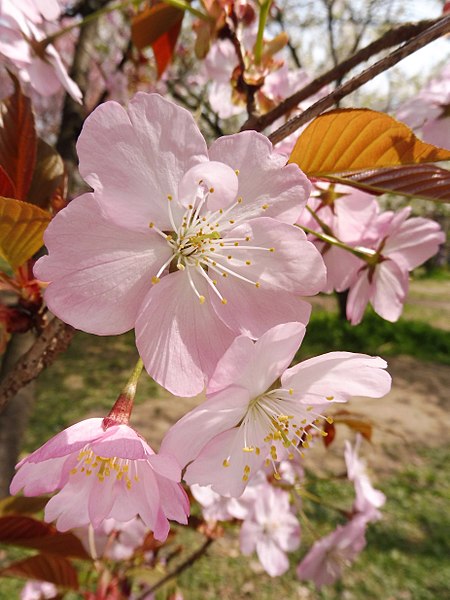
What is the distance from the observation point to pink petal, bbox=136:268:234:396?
0.43 meters

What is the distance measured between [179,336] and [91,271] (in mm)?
94

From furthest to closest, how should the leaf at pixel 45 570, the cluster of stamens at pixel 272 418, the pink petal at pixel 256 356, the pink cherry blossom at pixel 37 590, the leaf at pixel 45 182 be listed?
the pink cherry blossom at pixel 37 590 < the leaf at pixel 45 570 < the leaf at pixel 45 182 < the cluster of stamens at pixel 272 418 < the pink petal at pixel 256 356

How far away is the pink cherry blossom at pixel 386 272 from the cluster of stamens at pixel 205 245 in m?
0.30

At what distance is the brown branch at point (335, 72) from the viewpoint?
1.90 ft

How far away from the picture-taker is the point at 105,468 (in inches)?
21.1

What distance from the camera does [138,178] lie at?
431mm

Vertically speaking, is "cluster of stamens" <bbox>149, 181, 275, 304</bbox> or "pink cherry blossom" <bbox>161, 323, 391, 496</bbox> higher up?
"cluster of stamens" <bbox>149, 181, 275, 304</bbox>

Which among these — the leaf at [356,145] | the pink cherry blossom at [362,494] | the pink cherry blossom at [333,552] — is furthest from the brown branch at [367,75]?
the pink cherry blossom at [333,552]

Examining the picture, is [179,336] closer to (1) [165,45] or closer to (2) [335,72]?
(2) [335,72]

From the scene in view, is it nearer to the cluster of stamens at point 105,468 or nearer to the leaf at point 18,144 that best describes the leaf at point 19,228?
the leaf at point 18,144

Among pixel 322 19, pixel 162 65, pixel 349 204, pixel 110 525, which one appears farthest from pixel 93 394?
pixel 322 19

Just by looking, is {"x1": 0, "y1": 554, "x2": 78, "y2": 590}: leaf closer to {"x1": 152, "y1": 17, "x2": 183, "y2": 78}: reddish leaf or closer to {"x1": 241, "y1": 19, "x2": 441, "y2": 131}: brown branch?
{"x1": 241, "y1": 19, "x2": 441, "y2": 131}: brown branch

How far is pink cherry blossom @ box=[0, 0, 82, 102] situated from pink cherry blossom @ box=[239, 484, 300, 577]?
132 centimetres

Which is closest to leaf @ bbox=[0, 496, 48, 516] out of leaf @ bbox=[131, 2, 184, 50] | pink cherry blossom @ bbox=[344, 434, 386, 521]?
leaf @ bbox=[131, 2, 184, 50]
